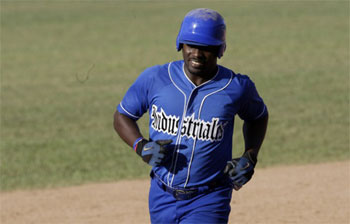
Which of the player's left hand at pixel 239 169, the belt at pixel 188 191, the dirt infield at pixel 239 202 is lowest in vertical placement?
Answer: the dirt infield at pixel 239 202

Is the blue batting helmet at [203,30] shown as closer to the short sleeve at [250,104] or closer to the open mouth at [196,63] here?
the open mouth at [196,63]

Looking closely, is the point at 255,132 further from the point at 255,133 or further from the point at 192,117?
the point at 192,117

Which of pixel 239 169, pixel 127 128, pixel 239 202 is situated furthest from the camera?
pixel 239 202

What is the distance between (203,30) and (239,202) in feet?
14.7

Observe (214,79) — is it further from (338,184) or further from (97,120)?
(97,120)

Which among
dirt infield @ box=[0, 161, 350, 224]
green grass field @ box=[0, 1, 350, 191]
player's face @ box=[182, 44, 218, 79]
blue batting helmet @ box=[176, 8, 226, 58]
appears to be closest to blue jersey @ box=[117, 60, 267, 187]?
player's face @ box=[182, 44, 218, 79]

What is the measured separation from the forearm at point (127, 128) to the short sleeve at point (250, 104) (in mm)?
806

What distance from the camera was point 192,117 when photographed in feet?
14.8

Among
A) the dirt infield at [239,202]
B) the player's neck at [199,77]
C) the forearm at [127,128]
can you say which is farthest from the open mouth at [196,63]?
the dirt infield at [239,202]

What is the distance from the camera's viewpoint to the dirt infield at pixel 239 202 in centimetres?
789

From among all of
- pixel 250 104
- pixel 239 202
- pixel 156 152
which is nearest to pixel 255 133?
pixel 250 104

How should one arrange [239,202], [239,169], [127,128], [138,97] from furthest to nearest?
[239,202]
[127,128]
[138,97]
[239,169]

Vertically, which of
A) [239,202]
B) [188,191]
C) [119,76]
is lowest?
[119,76]

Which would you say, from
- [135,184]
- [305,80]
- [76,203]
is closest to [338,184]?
[135,184]
